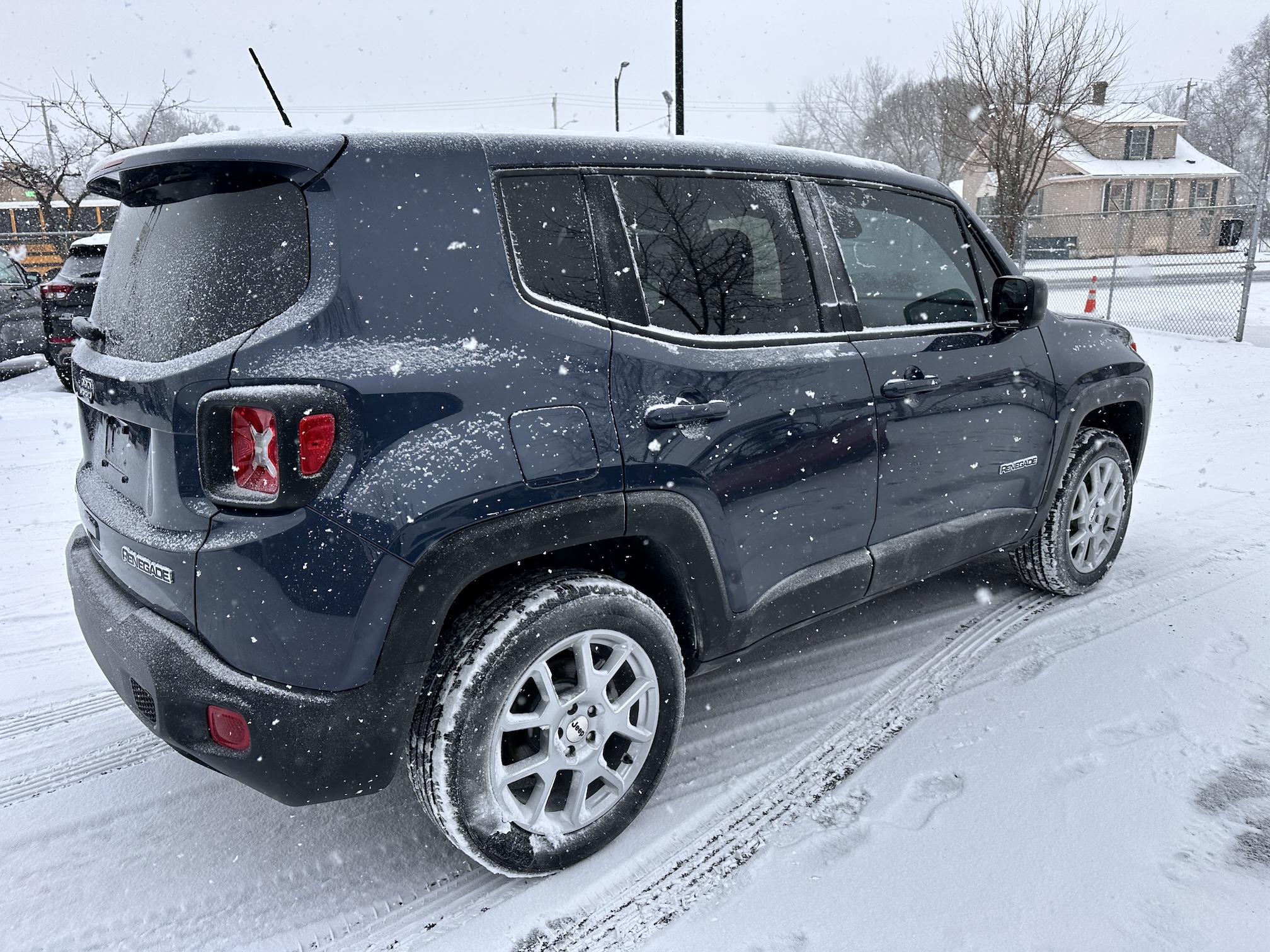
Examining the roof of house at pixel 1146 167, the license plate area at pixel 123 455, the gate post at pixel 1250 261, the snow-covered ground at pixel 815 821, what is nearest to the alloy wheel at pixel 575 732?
the snow-covered ground at pixel 815 821

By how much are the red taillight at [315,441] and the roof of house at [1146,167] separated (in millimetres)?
41524

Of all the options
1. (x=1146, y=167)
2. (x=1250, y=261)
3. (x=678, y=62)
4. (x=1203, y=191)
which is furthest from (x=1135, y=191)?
(x=1250, y=261)

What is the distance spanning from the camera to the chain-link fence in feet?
47.5

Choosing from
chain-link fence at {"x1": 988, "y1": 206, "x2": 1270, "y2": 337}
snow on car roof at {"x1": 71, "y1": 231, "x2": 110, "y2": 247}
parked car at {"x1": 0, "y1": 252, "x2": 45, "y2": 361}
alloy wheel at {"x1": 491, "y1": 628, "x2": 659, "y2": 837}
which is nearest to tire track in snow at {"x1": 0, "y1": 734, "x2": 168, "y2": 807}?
alloy wheel at {"x1": 491, "y1": 628, "x2": 659, "y2": 837}

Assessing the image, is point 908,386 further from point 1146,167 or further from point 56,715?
point 1146,167

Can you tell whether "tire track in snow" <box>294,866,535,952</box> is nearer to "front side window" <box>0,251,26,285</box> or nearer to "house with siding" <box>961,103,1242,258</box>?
"front side window" <box>0,251,26,285</box>

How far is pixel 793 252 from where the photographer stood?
2719 mm

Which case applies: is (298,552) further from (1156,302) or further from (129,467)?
(1156,302)

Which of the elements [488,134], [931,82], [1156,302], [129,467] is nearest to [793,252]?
[488,134]

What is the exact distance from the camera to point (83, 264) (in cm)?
962

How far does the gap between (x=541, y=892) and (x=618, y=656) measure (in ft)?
2.04

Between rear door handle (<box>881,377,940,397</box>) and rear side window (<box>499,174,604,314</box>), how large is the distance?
1.09 m

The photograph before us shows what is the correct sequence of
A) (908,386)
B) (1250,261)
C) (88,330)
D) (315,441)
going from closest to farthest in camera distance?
(315,441)
(88,330)
(908,386)
(1250,261)

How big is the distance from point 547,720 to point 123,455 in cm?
124
